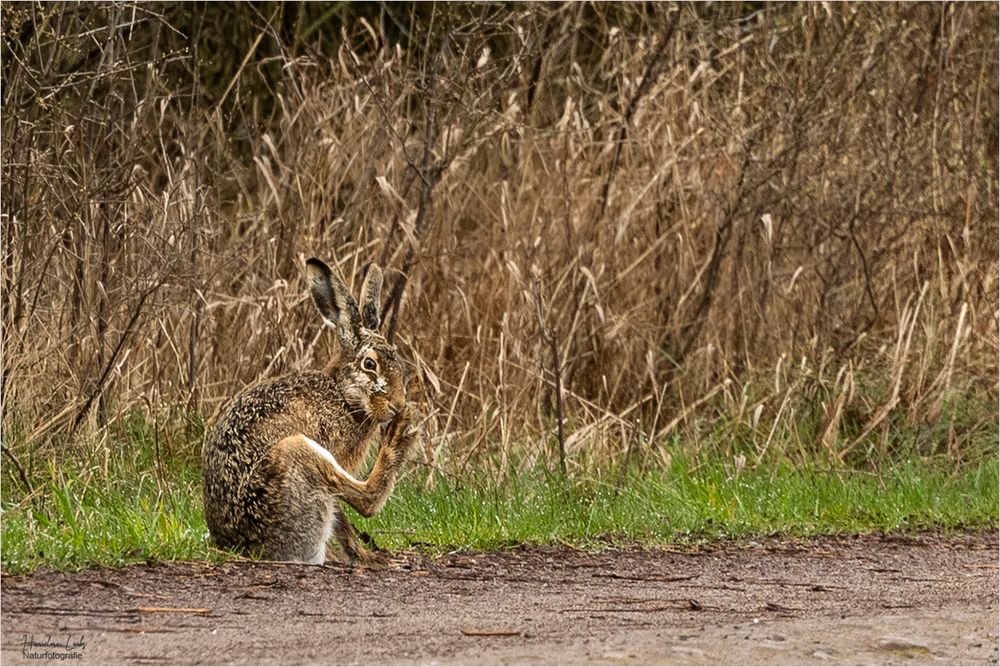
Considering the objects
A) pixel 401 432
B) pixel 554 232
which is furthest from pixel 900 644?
pixel 554 232

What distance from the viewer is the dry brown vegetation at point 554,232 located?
9.75m

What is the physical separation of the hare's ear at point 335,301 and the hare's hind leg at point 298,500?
2.01 feet

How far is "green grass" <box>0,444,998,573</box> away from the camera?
7.38 metres

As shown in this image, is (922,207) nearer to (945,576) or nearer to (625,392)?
(625,392)

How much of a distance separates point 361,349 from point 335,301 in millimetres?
288

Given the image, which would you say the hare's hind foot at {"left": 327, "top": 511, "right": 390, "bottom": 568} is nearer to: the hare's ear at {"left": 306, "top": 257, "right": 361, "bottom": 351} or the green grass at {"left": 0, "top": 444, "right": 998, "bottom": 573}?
the green grass at {"left": 0, "top": 444, "right": 998, "bottom": 573}

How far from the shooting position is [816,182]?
11.8 metres

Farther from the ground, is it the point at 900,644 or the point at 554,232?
the point at 554,232

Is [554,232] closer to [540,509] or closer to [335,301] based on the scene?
[540,509]

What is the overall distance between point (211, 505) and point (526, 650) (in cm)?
200

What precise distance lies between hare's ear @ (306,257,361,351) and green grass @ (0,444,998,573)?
43.3 inches

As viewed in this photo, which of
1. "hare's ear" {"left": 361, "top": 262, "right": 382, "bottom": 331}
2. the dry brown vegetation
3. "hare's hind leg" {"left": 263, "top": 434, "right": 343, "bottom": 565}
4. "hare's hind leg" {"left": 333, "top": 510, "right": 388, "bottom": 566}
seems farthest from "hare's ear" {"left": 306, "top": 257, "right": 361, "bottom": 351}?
the dry brown vegetation

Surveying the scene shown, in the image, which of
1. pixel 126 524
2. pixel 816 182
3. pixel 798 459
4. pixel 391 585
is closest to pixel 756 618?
pixel 391 585

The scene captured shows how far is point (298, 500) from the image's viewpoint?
6902mm
